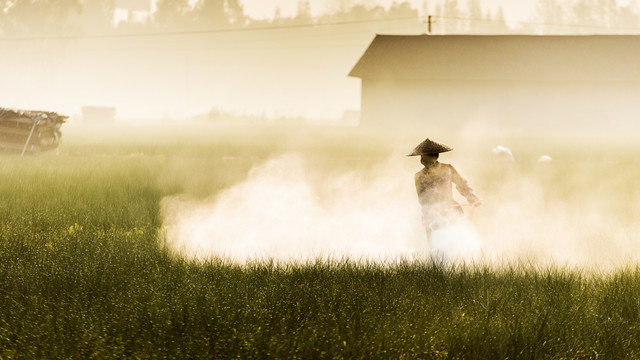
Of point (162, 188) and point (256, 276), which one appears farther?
point (162, 188)

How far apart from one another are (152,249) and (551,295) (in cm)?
452

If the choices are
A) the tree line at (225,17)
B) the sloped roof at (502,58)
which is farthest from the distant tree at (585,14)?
the sloped roof at (502,58)

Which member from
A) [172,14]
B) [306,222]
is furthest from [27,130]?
[172,14]

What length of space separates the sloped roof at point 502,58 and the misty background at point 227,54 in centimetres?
3636

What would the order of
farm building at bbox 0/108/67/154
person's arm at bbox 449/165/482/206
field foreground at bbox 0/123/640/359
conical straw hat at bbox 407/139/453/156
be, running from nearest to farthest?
field foreground at bbox 0/123/640/359
conical straw hat at bbox 407/139/453/156
person's arm at bbox 449/165/482/206
farm building at bbox 0/108/67/154

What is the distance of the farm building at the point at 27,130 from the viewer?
26.5 m

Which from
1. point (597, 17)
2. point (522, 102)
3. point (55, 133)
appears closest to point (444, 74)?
point (522, 102)

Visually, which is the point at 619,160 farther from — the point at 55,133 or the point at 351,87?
the point at 351,87

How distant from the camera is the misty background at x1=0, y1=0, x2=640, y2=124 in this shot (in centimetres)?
11912

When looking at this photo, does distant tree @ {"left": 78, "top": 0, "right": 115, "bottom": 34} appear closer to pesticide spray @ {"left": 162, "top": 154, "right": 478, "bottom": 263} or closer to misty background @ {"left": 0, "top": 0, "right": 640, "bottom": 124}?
misty background @ {"left": 0, "top": 0, "right": 640, "bottom": 124}

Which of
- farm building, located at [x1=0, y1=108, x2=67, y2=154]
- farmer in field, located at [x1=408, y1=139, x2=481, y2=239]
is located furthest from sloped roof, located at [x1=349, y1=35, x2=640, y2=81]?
farmer in field, located at [x1=408, y1=139, x2=481, y2=239]

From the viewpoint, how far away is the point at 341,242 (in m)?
11.4

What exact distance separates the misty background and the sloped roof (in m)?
36.4

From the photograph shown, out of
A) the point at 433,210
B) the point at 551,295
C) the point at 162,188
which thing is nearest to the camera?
the point at 551,295
